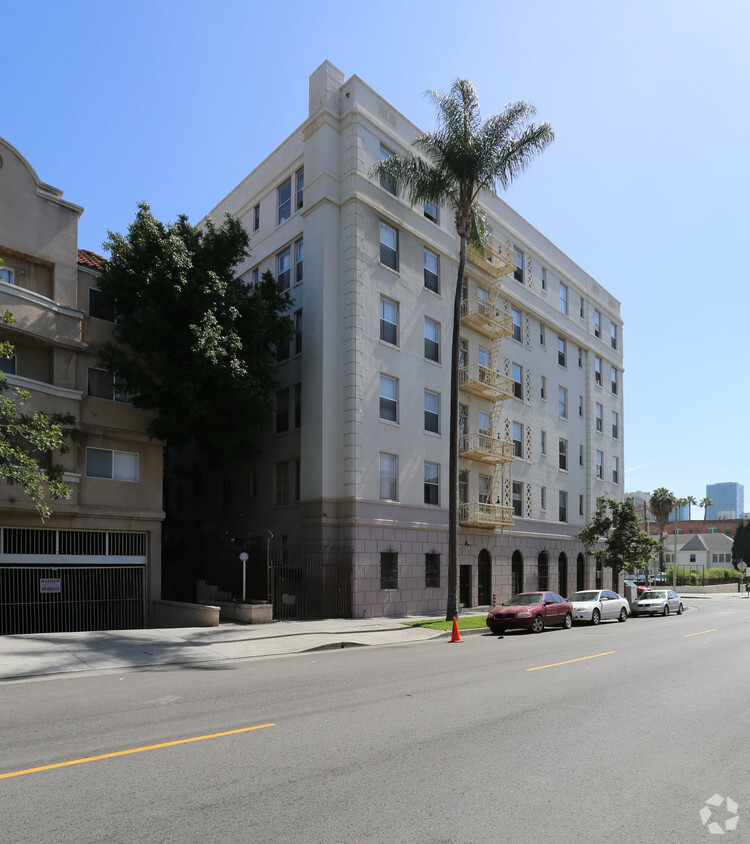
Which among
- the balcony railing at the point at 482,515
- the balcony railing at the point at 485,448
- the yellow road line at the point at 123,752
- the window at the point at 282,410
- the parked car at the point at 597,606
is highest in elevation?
the window at the point at 282,410

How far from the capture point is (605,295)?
161ft

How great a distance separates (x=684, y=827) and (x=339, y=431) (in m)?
21.8

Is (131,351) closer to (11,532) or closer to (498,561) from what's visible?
(11,532)

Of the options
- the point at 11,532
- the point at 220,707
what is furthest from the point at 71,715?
the point at 11,532

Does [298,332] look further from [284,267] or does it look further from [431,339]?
[431,339]

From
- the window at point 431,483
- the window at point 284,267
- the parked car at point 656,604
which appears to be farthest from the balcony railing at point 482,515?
the window at point 284,267

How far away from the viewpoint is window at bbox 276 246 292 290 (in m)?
Answer: 30.1

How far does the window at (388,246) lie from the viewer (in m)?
28.8

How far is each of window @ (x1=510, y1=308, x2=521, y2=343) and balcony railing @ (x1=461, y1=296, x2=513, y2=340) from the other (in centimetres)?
155

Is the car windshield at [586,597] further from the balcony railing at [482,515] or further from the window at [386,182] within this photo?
the window at [386,182]

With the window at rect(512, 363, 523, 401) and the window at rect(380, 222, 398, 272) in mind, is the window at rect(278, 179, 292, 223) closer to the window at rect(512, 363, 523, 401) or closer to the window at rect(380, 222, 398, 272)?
the window at rect(380, 222, 398, 272)

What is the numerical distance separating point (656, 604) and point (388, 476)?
Result: 14.2 m

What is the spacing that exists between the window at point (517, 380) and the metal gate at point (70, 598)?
2080cm

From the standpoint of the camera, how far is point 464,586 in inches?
1261
